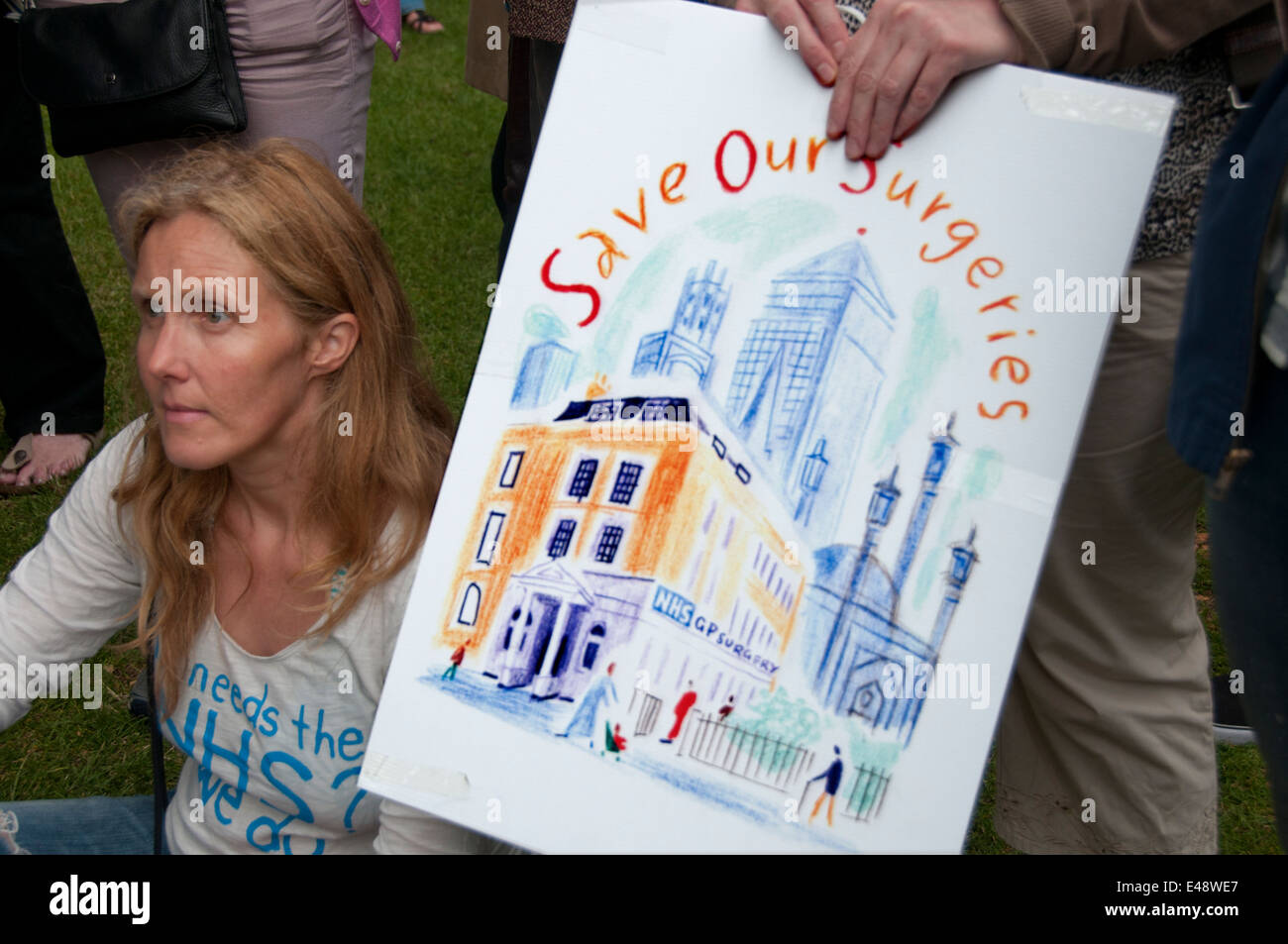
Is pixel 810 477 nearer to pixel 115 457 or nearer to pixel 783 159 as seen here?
pixel 783 159

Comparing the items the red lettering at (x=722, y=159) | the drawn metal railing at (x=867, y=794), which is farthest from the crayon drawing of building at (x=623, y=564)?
the red lettering at (x=722, y=159)

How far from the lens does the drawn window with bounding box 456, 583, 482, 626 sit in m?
1.25

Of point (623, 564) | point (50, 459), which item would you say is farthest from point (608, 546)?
point (50, 459)

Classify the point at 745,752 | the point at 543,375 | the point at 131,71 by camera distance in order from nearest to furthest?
the point at 745,752 < the point at 543,375 < the point at 131,71

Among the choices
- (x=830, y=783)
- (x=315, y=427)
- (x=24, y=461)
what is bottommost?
(x=24, y=461)

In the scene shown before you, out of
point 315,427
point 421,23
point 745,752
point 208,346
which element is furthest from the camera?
point 421,23

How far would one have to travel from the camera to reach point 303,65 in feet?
6.62

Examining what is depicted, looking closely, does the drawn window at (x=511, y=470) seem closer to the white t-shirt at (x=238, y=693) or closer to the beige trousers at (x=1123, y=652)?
the white t-shirt at (x=238, y=693)

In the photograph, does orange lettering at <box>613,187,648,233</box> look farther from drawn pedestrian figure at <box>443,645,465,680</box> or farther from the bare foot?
the bare foot

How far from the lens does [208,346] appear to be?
4.57ft

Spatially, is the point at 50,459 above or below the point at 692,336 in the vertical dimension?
below

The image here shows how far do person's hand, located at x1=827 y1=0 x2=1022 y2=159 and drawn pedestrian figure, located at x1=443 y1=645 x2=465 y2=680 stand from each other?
62 cm

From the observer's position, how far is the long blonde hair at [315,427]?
143 centimetres

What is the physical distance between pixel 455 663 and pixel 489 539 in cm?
13
